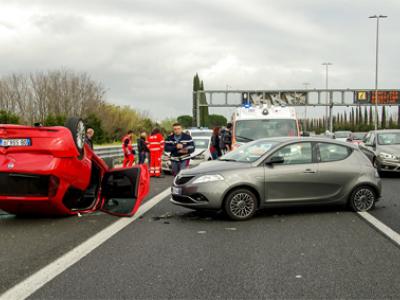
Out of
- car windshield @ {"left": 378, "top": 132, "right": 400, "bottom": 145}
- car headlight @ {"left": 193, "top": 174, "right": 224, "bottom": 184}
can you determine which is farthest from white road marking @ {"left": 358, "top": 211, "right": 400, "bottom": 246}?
car windshield @ {"left": 378, "top": 132, "right": 400, "bottom": 145}

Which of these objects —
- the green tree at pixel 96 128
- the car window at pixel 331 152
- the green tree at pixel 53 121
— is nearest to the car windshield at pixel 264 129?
the car window at pixel 331 152

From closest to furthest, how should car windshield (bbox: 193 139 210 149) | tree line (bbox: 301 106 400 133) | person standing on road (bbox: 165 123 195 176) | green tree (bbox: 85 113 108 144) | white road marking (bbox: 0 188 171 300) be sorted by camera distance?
white road marking (bbox: 0 188 171 300)
person standing on road (bbox: 165 123 195 176)
car windshield (bbox: 193 139 210 149)
green tree (bbox: 85 113 108 144)
tree line (bbox: 301 106 400 133)

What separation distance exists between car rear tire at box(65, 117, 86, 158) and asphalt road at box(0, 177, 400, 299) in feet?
3.99

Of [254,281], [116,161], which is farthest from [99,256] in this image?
[116,161]

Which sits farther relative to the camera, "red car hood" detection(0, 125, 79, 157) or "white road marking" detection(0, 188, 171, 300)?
"red car hood" detection(0, 125, 79, 157)

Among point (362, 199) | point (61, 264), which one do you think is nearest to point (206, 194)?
point (362, 199)

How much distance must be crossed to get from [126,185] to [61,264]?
3797mm

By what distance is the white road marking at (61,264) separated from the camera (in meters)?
4.87

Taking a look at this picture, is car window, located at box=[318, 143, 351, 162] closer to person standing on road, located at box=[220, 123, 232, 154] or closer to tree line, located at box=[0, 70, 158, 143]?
person standing on road, located at box=[220, 123, 232, 154]

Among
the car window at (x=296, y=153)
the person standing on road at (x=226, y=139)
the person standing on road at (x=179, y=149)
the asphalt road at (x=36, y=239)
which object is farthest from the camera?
the person standing on road at (x=226, y=139)

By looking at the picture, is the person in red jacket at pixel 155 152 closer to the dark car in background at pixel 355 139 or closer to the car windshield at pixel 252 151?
the dark car in background at pixel 355 139

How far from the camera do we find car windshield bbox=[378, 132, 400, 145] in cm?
1842

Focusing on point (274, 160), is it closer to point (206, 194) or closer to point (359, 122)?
point (206, 194)

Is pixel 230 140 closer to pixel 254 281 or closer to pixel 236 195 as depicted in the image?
pixel 236 195
